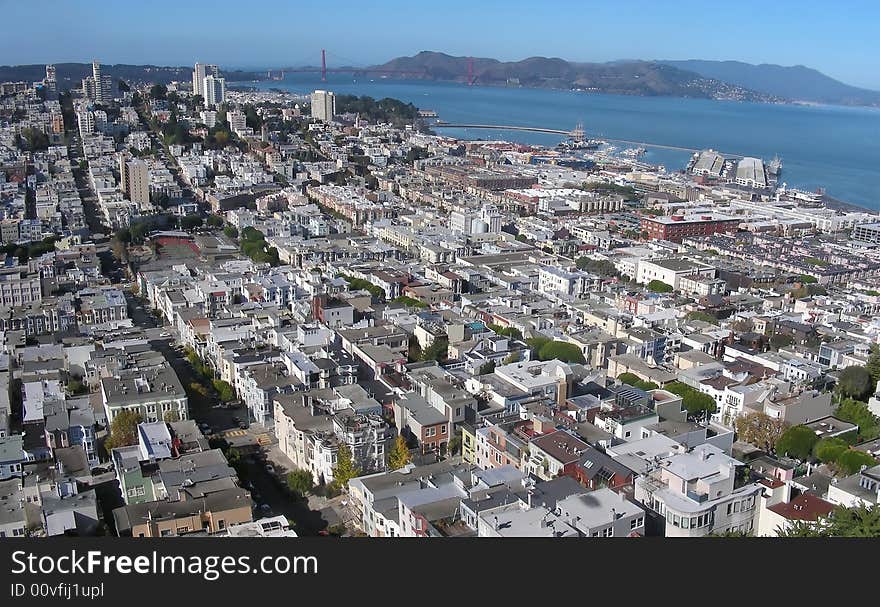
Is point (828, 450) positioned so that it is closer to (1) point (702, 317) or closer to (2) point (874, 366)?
(2) point (874, 366)

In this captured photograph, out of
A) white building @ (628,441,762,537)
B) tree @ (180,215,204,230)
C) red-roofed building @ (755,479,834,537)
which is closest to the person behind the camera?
white building @ (628,441,762,537)

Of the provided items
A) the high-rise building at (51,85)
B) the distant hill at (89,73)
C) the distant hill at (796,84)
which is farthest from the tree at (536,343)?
the distant hill at (796,84)

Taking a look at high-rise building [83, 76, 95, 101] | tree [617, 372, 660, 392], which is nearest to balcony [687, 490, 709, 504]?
tree [617, 372, 660, 392]

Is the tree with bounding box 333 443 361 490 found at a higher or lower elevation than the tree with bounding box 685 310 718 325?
lower

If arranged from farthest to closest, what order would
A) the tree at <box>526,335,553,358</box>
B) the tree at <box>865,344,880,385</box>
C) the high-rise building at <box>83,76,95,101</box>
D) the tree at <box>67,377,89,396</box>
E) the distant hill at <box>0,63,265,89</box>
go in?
the distant hill at <box>0,63,265,89</box> < the high-rise building at <box>83,76,95,101</box> < the tree at <box>526,335,553,358</box> < the tree at <box>865,344,880,385</box> < the tree at <box>67,377,89,396</box>

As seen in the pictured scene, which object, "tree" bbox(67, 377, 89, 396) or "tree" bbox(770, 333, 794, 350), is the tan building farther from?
"tree" bbox(770, 333, 794, 350)

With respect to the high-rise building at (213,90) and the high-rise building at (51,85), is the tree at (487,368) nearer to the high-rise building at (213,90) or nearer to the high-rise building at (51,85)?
the high-rise building at (213,90)

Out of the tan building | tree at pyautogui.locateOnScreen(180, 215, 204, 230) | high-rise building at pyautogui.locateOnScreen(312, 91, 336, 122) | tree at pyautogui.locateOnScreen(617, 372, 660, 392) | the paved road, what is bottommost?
the paved road
